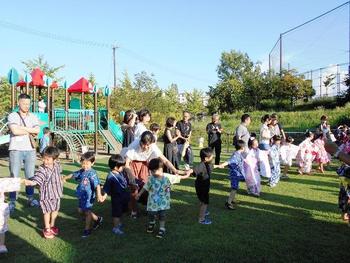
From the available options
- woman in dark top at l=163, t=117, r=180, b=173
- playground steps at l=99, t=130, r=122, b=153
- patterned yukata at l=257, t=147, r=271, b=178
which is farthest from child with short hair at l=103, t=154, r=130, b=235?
playground steps at l=99, t=130, r=122, b=153

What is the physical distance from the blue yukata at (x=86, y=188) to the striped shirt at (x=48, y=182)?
28 centimetres

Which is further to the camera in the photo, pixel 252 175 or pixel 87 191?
pixel 252 175

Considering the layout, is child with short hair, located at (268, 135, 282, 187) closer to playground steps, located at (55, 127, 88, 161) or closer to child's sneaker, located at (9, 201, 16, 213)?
child's sneaker, located at (9, 201, 16, 213)

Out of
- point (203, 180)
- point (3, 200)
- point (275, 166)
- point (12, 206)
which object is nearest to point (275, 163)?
point (275, 166)

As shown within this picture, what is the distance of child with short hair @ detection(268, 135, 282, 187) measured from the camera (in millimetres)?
9445

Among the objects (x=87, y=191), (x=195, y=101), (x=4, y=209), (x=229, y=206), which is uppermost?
(x=195, y=101)

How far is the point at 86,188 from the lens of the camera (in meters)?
5.70

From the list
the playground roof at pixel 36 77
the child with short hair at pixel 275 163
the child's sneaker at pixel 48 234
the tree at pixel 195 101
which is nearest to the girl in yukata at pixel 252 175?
the child with short hair at pixel 275 163

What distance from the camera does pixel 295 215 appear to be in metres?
6.64

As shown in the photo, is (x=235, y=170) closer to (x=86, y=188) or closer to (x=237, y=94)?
(x=86, y=188)

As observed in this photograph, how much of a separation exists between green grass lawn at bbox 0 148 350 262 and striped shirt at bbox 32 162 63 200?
0.59 m

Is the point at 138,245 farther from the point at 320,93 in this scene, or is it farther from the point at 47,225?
the point at 320,93

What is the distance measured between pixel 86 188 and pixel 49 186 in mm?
504

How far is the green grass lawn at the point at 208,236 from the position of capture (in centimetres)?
477
